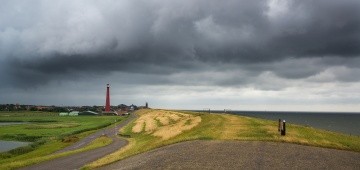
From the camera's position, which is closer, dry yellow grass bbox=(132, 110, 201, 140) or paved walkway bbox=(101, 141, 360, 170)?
paved walkway bbox=(101, 141, 360, 170)

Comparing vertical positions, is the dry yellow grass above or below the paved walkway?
above

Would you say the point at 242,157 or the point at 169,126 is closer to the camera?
the point at 242,157

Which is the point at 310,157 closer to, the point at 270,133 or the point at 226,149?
the point at 226,149

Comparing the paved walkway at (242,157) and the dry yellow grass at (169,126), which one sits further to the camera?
the dry yellow grass at (169,126)

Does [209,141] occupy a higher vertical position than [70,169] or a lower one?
higher

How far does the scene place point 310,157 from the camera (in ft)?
109

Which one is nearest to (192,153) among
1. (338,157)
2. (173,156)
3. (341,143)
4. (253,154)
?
(173,156)

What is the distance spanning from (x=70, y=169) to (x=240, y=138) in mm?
17004

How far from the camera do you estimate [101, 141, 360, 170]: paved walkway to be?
30.2 meters

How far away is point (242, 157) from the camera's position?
32.5 m

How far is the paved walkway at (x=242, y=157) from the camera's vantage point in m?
30.2

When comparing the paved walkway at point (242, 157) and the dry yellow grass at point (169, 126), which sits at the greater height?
the dry yellow grass at point (169, 126)

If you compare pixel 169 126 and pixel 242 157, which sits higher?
pixel 169 126

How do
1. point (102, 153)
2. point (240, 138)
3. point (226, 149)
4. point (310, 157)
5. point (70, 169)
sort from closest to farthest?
1. point (310, 157)
2. point (226, 149)
3. point (70, 169)
4. point (240, 138)
5. point (102, 153)
